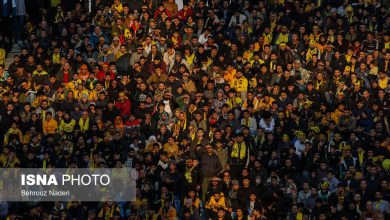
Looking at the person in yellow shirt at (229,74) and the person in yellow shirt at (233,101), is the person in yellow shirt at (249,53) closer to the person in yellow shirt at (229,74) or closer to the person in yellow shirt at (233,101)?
the person in yellow shirt at (229,74)

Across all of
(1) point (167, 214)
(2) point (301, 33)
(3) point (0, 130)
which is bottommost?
(1) point (167, 214)

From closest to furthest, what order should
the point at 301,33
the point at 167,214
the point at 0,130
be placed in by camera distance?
the point at 167,214
the point at 0,130
the point at 301,33

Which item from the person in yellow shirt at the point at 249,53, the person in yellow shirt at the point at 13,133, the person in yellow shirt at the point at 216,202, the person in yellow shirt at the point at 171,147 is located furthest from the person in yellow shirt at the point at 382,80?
the person in yellow shirt at the point at 13,133

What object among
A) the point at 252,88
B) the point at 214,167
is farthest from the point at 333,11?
the point at 214,167

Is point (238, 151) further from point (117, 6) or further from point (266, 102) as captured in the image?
point (117, 6)

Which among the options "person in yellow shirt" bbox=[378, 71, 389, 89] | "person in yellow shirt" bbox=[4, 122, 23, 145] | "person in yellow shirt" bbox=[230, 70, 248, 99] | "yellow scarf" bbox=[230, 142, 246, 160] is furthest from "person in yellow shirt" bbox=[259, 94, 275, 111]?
"person in yellow shirt" bbox=[4, 122, 23, 145]

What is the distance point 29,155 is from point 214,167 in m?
4.58

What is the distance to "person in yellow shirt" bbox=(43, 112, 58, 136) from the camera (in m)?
40.2

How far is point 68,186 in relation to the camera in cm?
3803

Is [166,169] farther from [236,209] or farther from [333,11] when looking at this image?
[333,11]

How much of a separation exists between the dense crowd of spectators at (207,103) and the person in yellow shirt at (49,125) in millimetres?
40

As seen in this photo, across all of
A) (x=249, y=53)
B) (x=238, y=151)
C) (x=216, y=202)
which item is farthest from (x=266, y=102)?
(x=216, y=202)

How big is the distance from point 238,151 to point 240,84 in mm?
3573

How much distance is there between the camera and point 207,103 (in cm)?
4112
